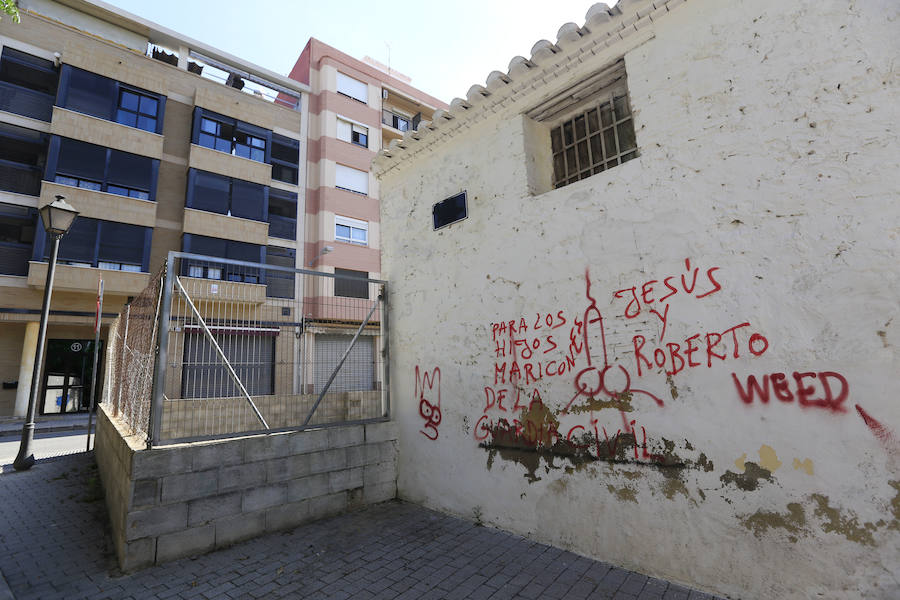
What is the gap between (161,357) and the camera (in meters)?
4.09

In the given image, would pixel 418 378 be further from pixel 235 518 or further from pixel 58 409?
pixel 58 409

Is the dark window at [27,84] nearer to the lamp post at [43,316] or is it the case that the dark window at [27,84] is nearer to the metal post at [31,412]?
the lamp post at [43,316]

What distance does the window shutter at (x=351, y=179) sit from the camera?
20.7 metres

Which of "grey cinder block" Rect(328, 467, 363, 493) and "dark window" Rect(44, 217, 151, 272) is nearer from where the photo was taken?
"grey cinder block" Rect(328, 467, 363, 493)

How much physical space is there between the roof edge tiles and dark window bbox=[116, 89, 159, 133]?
643 inches

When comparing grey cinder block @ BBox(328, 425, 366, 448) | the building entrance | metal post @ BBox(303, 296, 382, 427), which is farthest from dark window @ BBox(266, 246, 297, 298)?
grey cinder block @ BBox(328, 425, 366, 448)

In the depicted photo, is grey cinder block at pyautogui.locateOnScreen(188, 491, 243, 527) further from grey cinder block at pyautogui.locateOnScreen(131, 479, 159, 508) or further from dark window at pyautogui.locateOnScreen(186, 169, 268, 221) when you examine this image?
dark window at pyautogui.locateOnScreen(186, 169, 268, 221)

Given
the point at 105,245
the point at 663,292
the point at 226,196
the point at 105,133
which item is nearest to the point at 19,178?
the point at 105,133

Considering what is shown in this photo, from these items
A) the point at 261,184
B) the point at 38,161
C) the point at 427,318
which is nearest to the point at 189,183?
the point at 261,184

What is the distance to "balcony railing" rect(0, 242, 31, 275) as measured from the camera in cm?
1398

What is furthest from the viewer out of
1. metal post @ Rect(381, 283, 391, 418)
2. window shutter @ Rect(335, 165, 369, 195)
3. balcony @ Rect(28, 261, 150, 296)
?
window shutter @ Rect(335, 165, 369, 195)

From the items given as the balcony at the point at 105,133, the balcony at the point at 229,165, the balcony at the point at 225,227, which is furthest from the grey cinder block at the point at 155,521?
the balcony at the point at 229,165

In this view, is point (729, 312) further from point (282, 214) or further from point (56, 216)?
point (282, 214)

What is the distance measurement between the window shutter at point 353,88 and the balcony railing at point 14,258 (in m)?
14.6
